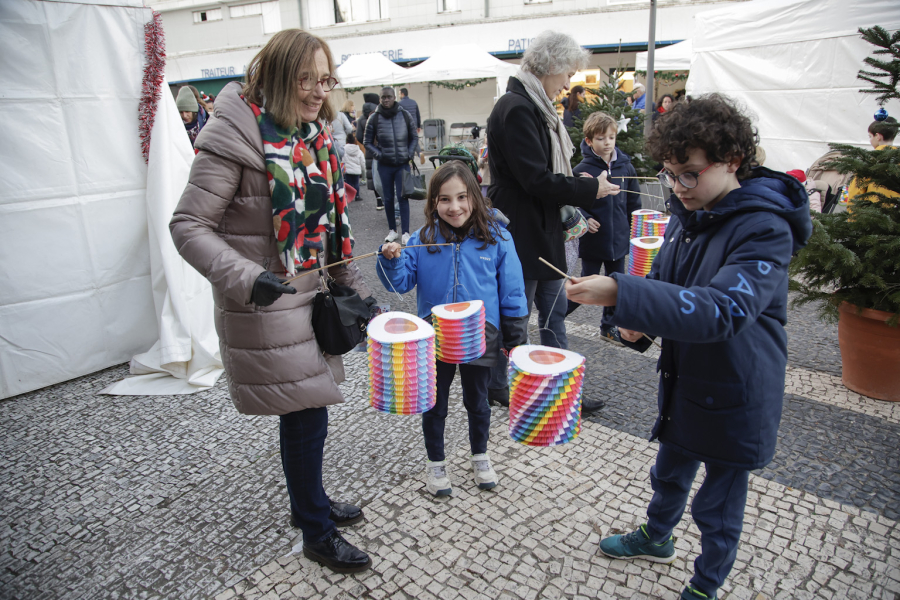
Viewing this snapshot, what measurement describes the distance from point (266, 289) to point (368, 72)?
15.3 meters

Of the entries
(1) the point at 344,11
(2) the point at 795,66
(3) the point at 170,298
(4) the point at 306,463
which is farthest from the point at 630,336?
(1) the point at 344,11

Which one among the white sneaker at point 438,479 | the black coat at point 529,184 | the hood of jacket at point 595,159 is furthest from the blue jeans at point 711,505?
the hood of jacket at point 595,159

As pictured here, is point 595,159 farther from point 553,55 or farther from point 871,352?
point 871,352

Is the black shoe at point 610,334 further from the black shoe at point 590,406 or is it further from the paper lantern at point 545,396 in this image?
the paper lantern at point 545,396

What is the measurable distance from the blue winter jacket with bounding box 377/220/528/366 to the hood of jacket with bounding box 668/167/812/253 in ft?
3.55

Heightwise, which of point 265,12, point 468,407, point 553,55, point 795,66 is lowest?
point 468,407

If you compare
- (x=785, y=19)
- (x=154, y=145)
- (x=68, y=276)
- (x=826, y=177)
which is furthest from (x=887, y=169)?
(x=785, y=19)

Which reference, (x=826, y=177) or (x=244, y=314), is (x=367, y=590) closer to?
(x=244, y=314)

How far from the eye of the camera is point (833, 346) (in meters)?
4.71

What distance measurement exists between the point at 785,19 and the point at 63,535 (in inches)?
402

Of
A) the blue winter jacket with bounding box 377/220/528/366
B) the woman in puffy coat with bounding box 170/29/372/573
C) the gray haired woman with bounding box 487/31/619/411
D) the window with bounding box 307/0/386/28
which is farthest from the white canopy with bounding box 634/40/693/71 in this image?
the window with bounding box 307/0/386/28

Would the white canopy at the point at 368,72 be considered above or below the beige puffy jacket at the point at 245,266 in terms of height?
above

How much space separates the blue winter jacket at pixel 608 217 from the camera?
441cm

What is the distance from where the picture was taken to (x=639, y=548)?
2.39 meters
